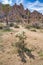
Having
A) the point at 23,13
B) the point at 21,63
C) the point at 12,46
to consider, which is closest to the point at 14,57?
the point at 21,63

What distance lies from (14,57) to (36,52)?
2.05 metres

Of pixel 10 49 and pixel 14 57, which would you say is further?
pixel 10 49

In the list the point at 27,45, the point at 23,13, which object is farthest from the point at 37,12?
the point at 27,45

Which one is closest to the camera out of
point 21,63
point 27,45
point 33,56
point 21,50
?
point 21,63

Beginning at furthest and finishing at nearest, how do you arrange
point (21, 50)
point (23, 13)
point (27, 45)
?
1. point (23, 13)
2. point (27, 45)
3. point (21, 50)

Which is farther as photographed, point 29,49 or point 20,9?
point 20,9

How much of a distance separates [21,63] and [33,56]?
1.50m

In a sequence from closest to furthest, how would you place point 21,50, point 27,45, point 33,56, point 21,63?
point 21,63 → point 33,56 → point 21,50 → point 27,45

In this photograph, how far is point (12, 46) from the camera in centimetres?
1369

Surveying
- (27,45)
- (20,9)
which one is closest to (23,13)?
(20,9)

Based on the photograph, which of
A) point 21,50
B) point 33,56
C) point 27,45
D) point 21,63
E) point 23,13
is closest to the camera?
point 21,63

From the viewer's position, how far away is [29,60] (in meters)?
11.7

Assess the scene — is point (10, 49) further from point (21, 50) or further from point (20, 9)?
point (20, 9)

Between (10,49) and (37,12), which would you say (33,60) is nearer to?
(10,49)
